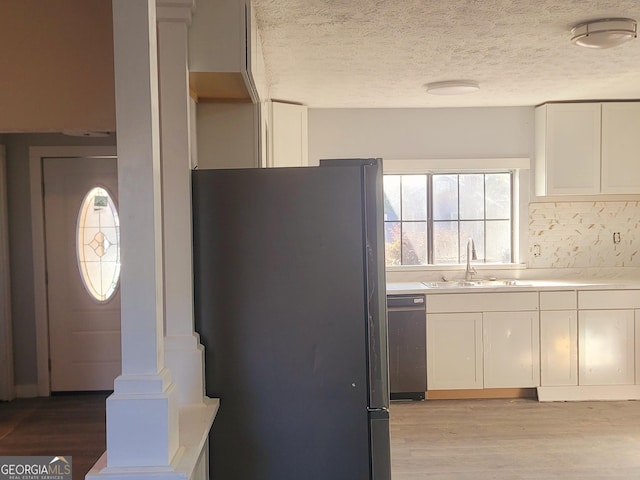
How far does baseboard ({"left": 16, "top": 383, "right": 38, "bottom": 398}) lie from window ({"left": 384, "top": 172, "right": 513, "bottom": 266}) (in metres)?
3.06

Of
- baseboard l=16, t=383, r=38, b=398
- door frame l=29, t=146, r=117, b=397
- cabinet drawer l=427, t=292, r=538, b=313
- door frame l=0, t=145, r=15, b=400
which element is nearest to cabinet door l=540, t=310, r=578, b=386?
cabinet drawer l=427, t=292, r=538, b=313

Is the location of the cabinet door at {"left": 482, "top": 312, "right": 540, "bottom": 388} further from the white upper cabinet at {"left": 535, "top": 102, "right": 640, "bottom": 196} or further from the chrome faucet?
the white upper cabinet at {"left": 535, "top": 102, "right": 640, "bottom": 196}

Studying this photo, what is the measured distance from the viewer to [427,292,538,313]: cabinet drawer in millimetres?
3879

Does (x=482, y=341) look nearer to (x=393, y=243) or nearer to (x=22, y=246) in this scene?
(x=393, y=243)

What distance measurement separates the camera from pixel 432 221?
445 cm

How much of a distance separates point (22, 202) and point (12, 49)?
2294mm

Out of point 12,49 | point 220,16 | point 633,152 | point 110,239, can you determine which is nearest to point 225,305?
point 220,16

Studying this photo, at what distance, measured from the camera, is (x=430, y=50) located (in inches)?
108

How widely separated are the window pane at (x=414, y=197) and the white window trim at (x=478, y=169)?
7 centimetres

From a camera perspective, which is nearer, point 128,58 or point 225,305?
point 128,58

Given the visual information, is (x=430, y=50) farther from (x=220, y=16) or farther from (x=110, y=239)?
(x=110, y=239)

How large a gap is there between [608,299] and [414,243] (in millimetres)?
1529

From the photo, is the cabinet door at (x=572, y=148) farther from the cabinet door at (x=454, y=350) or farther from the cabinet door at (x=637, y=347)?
the cabinet door at (x=454, y=350)

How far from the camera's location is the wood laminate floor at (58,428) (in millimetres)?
3127
